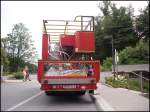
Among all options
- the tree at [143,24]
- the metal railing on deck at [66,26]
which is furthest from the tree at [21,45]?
the metal railing on deck at [66,26]

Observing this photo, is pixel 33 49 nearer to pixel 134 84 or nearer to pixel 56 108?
pixel 134 84

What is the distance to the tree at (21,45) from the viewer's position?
101512 mm

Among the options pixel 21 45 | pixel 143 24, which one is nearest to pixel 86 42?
pixel 143 24

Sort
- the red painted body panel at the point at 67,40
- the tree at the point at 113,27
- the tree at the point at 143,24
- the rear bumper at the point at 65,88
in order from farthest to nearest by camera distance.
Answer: the tree at the point at 113,27 < the tree at the point at 143,24 < the red painted body panel at the point at 67,40 < the rear bumper at the point at 65,88

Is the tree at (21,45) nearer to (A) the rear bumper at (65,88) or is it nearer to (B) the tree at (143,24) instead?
(B) the tree at (143,24)

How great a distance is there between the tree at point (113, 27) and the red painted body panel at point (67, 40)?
2178 inches

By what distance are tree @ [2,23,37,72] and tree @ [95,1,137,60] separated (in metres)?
19.9

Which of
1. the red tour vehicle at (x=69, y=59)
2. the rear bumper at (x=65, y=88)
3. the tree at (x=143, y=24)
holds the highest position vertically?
the tree at (x=143, y=24)

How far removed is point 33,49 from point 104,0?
22.7 m

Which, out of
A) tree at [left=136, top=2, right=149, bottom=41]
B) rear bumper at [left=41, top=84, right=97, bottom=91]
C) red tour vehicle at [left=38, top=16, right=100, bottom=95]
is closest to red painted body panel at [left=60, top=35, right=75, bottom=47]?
red tour vehicle at [left=38, top=16, right=100, bottom=95]

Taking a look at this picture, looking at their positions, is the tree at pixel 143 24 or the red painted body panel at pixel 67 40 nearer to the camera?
the red painted body panel at pixel 67 40

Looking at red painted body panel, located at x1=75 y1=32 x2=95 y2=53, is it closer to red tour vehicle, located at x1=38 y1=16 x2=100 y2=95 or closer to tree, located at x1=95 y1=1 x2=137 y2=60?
red tour vehicle, located at x1=38 y1=16 x2=100 y2=95

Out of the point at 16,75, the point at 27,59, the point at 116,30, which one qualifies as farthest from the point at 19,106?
the point at 27,59

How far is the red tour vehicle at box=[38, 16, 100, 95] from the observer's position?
18.0 metres
